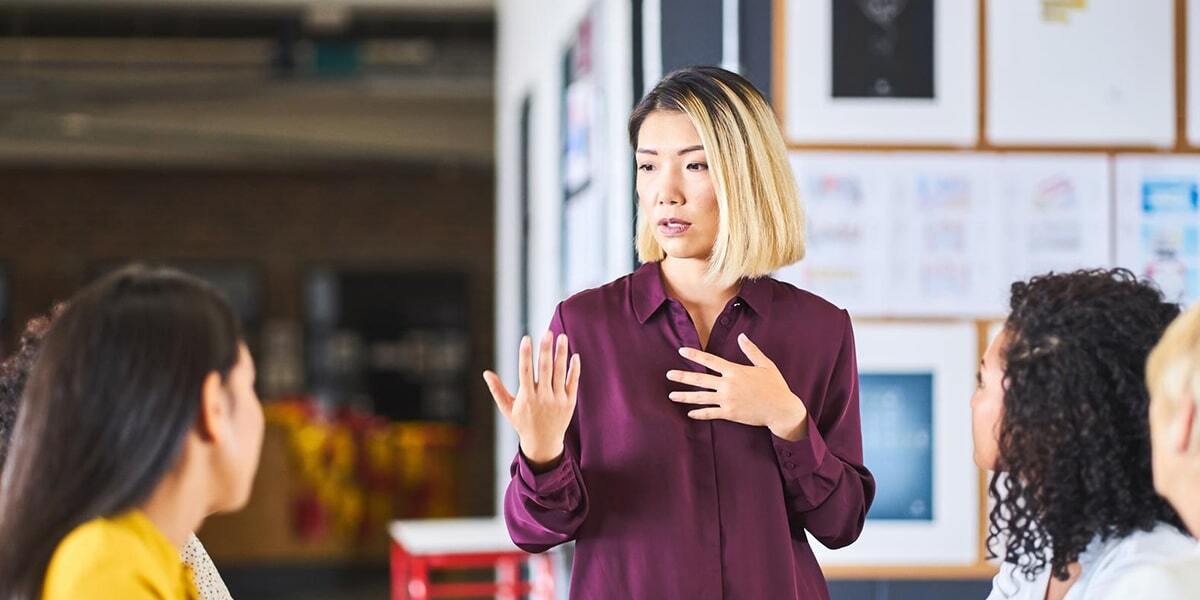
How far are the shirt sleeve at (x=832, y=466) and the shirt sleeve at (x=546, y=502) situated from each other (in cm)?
24

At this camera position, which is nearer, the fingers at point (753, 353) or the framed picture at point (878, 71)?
the fingers at point (753, 353)

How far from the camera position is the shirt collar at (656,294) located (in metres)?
1.88

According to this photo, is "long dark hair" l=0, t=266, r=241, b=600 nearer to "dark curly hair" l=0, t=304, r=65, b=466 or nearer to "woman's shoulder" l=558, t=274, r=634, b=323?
"woman's shoulder" l=558, t=274, r=634, b=323

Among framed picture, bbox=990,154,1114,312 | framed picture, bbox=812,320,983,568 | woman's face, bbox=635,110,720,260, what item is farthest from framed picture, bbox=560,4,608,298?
woman's face, bbox=635,110,720,260

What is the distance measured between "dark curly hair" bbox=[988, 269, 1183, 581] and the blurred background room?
370 mm

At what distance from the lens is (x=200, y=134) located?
35.1 ft

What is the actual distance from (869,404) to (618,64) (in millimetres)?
1042

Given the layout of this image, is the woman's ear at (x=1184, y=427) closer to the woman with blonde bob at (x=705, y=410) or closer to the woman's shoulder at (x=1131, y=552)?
the woman's shoulder at (x=1131, y=552)

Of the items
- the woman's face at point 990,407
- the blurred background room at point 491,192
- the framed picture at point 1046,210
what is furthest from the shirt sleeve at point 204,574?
the framed picture at point 1046,210

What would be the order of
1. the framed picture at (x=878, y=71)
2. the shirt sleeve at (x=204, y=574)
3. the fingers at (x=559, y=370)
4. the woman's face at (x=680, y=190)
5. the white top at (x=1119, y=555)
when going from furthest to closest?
the framed picture at (x=878, y=71), the shirt sleeve at (x=204, y=574), the woman's face at (x=680, y=190), the fingers at (x=559, y=370), the white top at (x=1119, y=555)

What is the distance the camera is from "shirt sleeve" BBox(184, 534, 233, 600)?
1.96 m

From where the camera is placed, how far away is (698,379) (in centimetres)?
177

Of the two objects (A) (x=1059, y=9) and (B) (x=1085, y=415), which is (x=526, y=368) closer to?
(B) (x=1085, y=415)

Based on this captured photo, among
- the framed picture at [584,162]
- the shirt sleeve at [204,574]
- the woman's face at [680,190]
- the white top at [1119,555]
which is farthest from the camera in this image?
the framed picture at [584,162]
